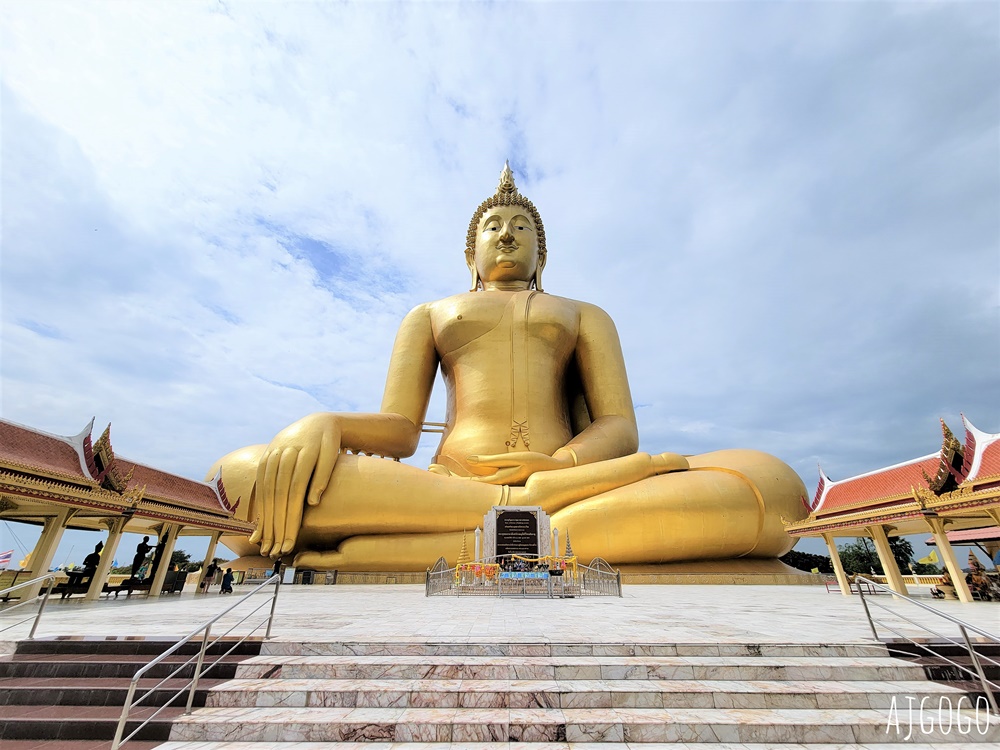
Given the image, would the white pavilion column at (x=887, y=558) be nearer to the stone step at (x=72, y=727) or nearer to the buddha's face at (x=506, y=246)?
the stone step at (x=72, y=727)

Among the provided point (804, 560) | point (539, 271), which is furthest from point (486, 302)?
point (804, 560)

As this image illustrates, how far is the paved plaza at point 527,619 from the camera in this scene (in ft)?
13.8

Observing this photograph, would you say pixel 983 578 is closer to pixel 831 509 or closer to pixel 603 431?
pixel 831 509

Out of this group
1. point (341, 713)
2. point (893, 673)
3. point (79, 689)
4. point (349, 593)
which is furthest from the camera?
point (349, 593)

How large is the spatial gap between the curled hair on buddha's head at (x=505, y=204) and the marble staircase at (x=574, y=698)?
44.1 feet

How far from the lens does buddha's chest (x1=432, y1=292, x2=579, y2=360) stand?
14492 millimetres

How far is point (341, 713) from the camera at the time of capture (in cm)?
299

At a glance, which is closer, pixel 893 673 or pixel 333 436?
pixel 893 673

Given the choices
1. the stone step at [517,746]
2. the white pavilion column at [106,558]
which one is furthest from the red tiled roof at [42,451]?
the stone step at [517,746]

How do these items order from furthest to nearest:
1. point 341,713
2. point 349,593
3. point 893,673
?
1. point 349,593
2. point 893,673
3. point 341,713

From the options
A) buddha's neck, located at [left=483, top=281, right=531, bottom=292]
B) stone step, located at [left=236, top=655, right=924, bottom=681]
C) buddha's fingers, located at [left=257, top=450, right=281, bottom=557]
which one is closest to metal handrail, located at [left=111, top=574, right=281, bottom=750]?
stone step, located at [left=236, top=655, right=924, bottom=681]

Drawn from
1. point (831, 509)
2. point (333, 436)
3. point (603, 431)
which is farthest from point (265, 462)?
point (831, 509)

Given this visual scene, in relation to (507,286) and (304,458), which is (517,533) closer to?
(304,458)

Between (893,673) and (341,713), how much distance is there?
3.56m
